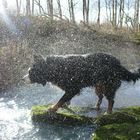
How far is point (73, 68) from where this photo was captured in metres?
8.27

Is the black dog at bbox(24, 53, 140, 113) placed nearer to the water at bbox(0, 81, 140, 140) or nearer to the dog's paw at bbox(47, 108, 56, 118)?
the dog's paw at bbox(47, 108, 56, 118)

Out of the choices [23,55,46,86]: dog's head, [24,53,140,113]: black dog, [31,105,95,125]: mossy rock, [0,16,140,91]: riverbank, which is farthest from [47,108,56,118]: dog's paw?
[0,16,140,91]: riverbank

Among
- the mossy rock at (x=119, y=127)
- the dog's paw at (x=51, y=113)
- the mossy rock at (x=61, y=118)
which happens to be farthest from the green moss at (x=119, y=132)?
the dog's paw at (x=51, y=113)

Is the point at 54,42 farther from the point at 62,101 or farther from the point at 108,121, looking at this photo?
the point at 108,121

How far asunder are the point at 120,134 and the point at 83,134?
3.90 feet

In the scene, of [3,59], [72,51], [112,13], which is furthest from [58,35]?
[112,13]

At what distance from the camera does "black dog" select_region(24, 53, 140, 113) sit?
825cm

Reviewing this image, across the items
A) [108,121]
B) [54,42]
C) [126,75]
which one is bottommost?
[108,121]

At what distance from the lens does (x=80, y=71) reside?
27.1 feet

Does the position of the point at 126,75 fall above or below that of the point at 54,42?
below

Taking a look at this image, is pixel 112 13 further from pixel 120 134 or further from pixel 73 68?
pixel 120 134

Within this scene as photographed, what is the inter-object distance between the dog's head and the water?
2.77ft

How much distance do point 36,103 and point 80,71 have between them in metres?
2.67

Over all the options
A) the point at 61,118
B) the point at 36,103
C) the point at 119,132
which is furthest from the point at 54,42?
the point at 119,132
